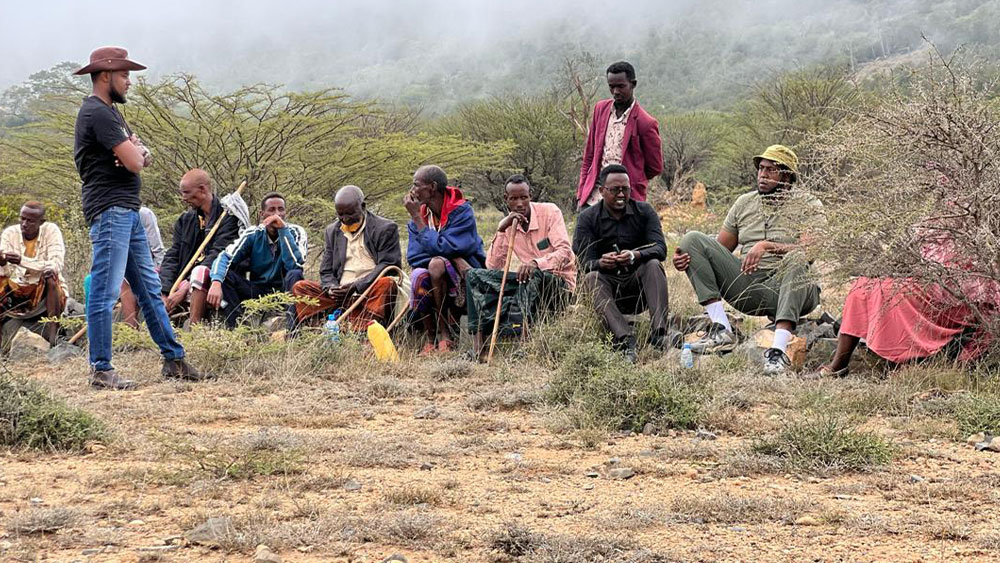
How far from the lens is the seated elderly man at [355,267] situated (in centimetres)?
714

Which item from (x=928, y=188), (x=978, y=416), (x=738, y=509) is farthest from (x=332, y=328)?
(x=738, y=509)

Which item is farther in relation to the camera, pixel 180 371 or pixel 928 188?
pixel 180 371

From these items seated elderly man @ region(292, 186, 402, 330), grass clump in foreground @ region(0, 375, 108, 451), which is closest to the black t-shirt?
grass clump in foreground @ region(0, 375, 108, 451)

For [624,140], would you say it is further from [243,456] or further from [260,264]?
[243,456]

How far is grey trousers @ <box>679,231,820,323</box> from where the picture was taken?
250 inches

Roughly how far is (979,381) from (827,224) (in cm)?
102

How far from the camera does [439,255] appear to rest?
7.09 meters

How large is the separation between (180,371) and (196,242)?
212 cm

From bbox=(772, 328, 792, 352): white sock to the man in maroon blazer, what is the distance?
164 cm

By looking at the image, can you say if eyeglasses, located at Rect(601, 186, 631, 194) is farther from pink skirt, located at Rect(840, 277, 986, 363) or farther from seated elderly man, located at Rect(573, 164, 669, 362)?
pink skirt, located at Rect(840, 277, 986, 363)

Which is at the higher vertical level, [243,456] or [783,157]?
[783,157]

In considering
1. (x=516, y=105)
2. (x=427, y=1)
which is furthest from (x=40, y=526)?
(x=427, y=1)

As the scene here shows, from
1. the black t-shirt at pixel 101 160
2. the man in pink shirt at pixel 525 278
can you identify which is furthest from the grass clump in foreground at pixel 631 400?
the black t-shirt at pixel 101 160

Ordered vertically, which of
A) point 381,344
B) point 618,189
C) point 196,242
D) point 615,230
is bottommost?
point 381,344
